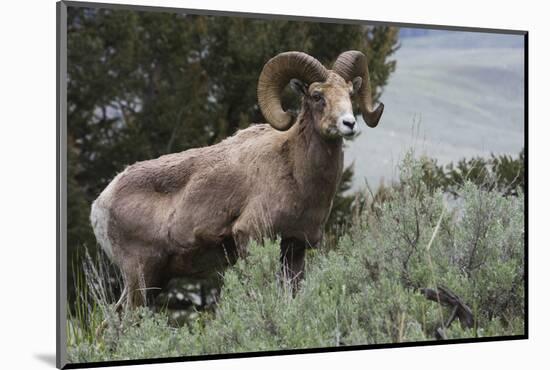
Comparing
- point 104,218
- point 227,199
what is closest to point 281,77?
point 227,199

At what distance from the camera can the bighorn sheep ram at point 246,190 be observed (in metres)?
9.94

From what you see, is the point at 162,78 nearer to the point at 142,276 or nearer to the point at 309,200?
the point at 142,276

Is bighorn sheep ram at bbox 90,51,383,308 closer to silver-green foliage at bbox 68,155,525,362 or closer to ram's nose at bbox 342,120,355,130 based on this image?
ram's nose at bbox 342,120,355,130

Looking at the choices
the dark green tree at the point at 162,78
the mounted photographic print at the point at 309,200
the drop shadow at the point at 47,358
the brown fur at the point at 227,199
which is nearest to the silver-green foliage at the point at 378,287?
the mounted photographic print at the point at 309,200

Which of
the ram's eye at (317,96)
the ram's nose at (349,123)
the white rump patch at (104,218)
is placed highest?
the ram's eye at (317,96)

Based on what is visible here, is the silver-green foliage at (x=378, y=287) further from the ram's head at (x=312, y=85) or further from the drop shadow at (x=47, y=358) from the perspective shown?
the ram's head at (x=312, y=85)

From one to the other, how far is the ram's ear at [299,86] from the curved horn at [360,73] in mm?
297

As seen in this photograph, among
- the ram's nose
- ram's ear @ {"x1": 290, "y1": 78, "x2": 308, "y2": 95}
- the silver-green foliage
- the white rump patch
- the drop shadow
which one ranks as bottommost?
the drop shadow

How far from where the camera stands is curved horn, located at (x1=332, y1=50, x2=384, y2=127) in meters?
10.1

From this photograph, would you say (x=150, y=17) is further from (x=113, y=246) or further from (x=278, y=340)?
(x=278, y=340)

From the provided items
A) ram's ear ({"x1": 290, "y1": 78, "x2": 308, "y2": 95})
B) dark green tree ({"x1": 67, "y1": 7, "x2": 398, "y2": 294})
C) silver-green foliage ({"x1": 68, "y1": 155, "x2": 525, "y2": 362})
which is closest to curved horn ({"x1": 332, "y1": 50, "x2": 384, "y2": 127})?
ram's ear ({"x1": 290, "y1": 78, "x2": 308, "y2": 95})

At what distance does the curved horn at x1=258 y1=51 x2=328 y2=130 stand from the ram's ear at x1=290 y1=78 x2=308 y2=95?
0.13 ft

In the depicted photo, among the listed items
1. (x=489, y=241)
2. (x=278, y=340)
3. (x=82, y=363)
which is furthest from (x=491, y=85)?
(x=82, y=363)

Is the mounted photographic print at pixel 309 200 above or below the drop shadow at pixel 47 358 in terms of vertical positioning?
above
